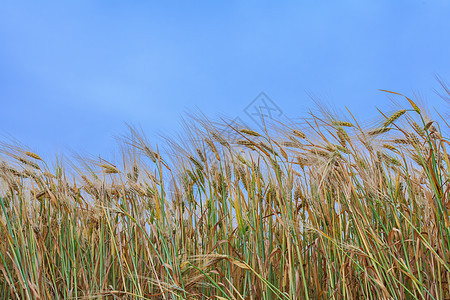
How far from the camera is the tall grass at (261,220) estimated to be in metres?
1.74

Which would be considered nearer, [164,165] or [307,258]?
[307,258]

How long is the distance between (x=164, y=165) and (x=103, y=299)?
69cm

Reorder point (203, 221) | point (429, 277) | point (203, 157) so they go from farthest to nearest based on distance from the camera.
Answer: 1. point (203, 221)
2. point (203, 157)
3. point (429, 277)

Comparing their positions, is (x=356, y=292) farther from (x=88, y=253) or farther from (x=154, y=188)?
(x=88, y=253)

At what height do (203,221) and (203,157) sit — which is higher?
(203,157)

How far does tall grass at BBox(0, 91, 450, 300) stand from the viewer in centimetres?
174

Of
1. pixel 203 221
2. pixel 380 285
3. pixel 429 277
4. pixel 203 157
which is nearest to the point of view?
pixel 380 285

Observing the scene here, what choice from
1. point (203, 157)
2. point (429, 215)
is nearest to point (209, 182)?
point (203, 157)

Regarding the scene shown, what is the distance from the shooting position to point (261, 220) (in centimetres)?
176

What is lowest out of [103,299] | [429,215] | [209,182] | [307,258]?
[103,299]

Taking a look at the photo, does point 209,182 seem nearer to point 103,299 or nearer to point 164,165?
point 164,165

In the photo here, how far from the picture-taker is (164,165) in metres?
2.05

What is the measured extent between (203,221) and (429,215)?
1059 millimetres

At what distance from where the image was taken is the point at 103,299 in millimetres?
1986
